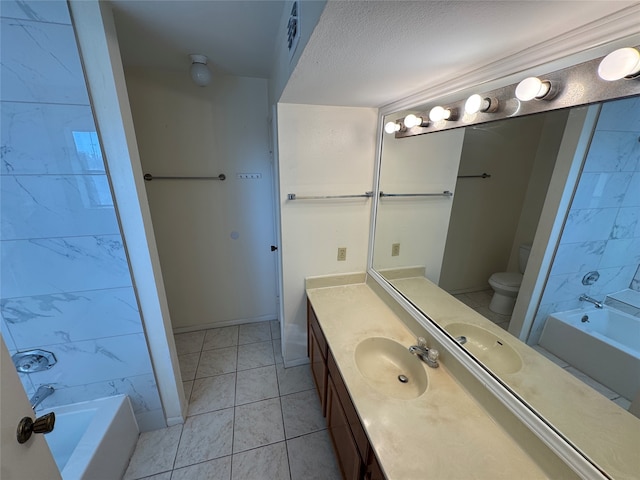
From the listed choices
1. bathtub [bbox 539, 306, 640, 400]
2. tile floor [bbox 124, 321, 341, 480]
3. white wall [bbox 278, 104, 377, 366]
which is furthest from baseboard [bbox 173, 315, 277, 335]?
bathtub [bbox 539, 306, 640, 400]

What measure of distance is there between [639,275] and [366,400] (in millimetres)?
943

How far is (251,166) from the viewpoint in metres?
2.26

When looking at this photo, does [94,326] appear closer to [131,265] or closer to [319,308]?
[131,265]

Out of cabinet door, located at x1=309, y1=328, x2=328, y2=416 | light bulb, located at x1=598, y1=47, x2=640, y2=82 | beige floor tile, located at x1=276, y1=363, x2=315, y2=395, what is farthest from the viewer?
beige floor tile, located at x1=276, y1=363, x2=315, y2=395

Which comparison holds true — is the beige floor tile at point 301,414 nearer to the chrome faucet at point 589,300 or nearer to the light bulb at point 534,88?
the chrome faucet at point 589,300

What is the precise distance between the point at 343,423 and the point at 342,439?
10 cm

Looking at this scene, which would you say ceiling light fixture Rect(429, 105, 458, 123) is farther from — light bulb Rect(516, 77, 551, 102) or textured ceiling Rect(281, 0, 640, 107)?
light bulb Rect(516, 77, 551, 102)

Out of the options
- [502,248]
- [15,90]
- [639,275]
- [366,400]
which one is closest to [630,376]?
[639,275]

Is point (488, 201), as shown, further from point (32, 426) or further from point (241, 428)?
point (241, 428)

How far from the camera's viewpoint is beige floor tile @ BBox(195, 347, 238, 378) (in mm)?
2135

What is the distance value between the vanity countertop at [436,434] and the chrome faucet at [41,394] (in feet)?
5.29

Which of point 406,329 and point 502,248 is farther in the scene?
point 406,329

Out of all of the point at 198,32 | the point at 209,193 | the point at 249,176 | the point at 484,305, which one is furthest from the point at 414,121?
the point at 209,193

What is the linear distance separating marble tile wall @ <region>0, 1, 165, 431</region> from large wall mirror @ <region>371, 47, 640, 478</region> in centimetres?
166
